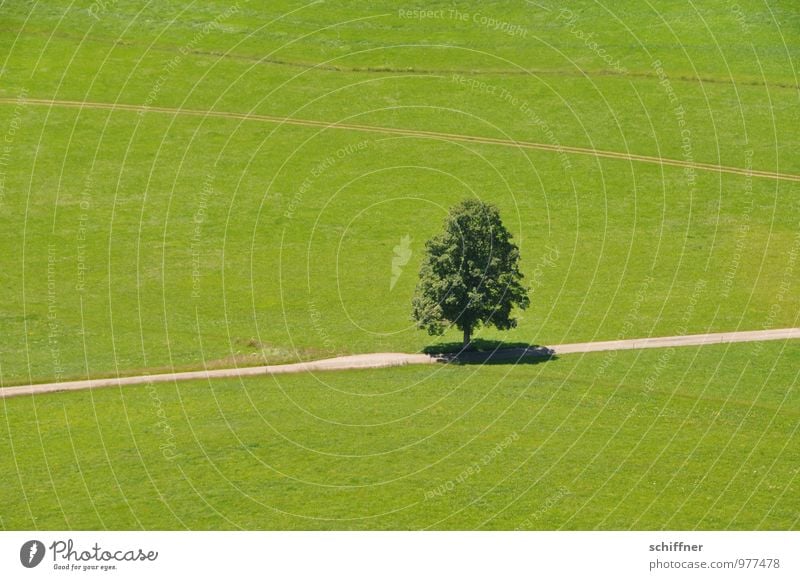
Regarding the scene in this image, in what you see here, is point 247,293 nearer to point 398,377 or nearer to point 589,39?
point 398,377

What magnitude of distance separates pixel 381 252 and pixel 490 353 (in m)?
23.6

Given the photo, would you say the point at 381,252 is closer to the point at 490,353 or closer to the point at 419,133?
the point at 419,133

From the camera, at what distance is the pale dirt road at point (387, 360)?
4028 inches

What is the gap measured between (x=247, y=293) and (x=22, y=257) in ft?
65.6

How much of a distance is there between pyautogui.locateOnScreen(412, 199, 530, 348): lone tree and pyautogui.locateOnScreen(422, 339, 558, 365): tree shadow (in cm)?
243

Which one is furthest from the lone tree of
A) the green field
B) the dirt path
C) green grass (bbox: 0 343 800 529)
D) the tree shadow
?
the dirt path

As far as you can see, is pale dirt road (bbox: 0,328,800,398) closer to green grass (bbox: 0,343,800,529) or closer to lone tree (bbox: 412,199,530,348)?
green grass (bbox: 0,343,800,529)

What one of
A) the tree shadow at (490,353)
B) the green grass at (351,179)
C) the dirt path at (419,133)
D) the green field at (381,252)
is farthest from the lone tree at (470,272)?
the dirt path at (419,133)

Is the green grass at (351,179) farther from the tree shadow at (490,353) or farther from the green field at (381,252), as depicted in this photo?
the tree shadow at (490,353)

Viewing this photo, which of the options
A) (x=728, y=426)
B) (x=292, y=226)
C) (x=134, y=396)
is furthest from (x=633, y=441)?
(x=292, y=226)

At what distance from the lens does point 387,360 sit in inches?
4154

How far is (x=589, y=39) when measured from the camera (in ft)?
516

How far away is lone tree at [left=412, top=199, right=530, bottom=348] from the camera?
103 m

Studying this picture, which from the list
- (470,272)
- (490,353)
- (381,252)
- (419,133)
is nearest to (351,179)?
(419,133)
